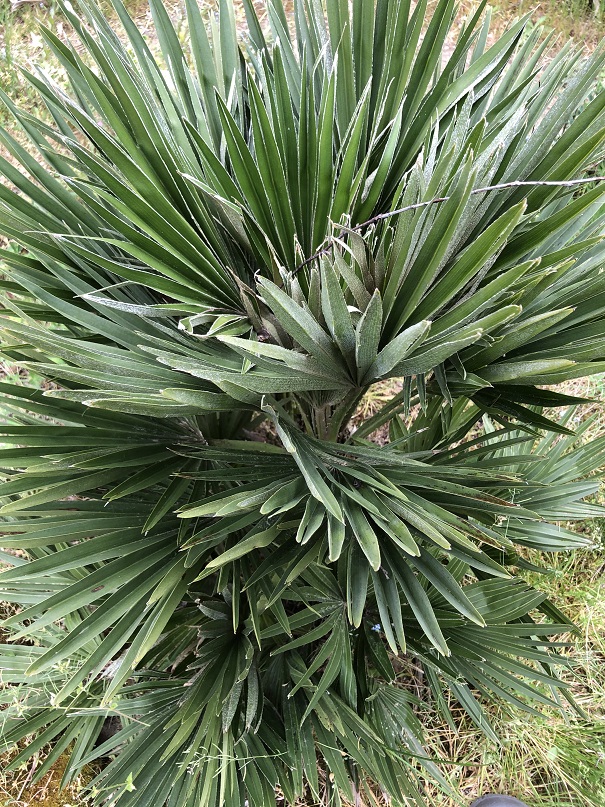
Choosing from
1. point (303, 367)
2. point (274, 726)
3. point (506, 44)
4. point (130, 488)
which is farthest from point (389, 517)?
point (506, 44)

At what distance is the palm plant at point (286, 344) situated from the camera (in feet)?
2.17

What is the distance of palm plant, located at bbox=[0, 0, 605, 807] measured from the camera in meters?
0.66

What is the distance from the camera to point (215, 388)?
2.48ft

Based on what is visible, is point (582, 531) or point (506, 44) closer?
point (506, 44)

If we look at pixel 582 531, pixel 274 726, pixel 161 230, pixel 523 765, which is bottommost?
pixel 523 765

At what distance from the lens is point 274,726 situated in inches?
41.6

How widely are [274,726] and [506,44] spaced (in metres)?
1.20

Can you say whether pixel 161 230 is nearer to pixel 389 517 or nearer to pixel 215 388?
pixel 215 388

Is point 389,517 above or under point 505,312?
under

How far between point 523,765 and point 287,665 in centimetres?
83

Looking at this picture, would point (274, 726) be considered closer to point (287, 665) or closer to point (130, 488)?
point (287, 665)

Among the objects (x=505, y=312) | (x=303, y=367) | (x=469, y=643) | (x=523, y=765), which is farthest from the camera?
(x=523, y=765)

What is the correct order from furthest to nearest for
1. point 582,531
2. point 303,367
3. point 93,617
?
point 582,531
point 93,617
point 303,367

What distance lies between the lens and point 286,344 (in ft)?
2.74
